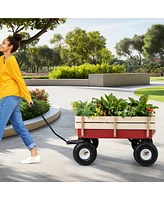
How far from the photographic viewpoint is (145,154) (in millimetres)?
5199

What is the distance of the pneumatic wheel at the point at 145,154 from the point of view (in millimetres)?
5141

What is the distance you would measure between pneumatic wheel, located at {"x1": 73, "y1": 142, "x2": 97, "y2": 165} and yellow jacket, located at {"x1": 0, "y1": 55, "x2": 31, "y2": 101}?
85 cm

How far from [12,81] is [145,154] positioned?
1786mm

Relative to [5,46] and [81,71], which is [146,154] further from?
[81,71]

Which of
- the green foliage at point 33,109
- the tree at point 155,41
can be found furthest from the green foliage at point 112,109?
the tree at point 155,41

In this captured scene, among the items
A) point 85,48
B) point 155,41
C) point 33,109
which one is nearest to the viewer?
point 33,109

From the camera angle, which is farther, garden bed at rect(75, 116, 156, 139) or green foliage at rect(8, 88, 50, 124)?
green foliage at rect(8, 88, 50, 124)

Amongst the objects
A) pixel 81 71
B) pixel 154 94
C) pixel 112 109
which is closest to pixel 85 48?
pixel 81 71

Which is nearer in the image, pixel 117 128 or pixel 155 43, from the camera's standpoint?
pixel 117 128

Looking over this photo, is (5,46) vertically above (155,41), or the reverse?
(155,41)

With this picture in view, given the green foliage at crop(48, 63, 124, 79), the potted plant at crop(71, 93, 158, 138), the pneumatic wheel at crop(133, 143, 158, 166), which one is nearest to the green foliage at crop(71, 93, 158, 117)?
the potted plant at crop(71, 93, 158, 138)

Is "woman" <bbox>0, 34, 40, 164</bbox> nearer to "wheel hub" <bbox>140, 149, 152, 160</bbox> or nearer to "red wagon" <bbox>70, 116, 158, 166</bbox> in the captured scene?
"red wagon" <bbox>70, 116, 158, 166</bbox>

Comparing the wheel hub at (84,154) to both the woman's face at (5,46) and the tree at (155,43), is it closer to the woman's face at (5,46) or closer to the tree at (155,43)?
the woman's face at (5,46)

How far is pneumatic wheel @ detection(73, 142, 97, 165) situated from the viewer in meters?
5.17
